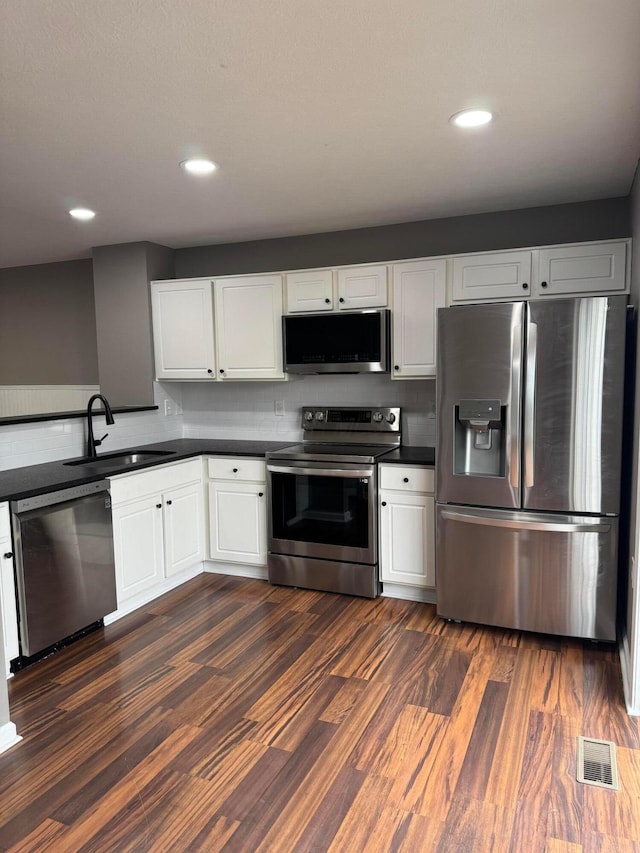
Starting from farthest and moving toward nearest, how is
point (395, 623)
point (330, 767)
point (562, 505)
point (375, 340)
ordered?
1. point (375, 340)
2. point (395, 623)
3. point (562, 505)
4. point (330, 767)

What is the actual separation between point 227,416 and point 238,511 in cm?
95

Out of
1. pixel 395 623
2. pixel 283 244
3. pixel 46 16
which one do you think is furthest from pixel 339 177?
pixel 395 623

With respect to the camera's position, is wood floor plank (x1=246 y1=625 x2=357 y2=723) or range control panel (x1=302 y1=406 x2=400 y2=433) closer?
wood floor plank (x1=246 y1=625 x2=357 y2=723)

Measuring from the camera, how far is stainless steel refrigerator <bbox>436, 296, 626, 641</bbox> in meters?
A: 2.82

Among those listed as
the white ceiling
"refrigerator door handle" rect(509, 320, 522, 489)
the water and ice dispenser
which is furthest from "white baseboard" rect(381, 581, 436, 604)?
the white ceiling

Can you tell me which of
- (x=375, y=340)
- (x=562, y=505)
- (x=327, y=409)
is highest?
(x=375, y=340)

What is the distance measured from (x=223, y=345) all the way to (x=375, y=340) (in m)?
1.12

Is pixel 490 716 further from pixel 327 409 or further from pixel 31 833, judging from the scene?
pixel 327 409

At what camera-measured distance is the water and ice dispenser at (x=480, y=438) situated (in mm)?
3016

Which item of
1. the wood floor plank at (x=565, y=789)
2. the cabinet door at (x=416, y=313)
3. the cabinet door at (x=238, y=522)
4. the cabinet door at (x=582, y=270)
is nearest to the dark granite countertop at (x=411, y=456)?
the cabinet door at (x=416, y=313)

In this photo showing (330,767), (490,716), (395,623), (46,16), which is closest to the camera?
Answer: (46,16)

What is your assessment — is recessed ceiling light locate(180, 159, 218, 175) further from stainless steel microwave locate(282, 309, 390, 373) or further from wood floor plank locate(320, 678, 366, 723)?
wood floor plank locate(320, 678, 366, 723)

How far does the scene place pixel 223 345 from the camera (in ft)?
13.6

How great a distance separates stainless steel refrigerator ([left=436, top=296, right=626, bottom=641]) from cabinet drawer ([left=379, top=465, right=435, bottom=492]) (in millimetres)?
223
